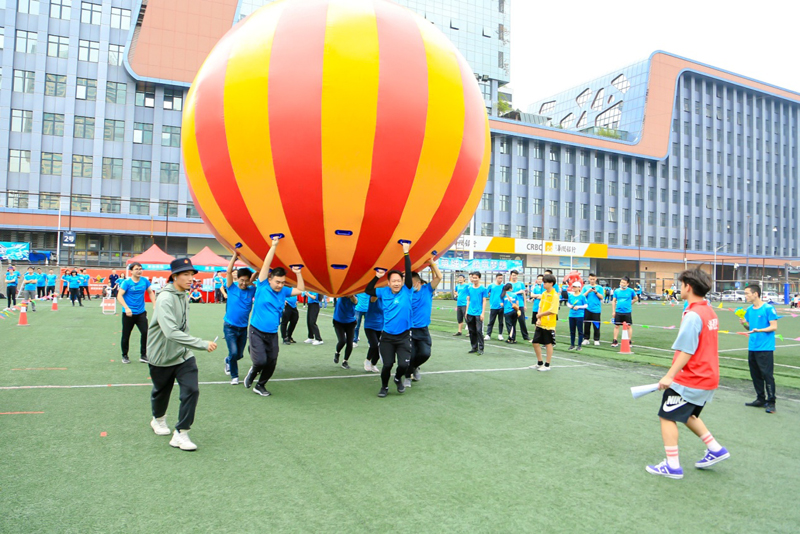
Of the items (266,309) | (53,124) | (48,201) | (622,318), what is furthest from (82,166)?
(622,318)

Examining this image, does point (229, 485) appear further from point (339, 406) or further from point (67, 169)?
point (67, 169)

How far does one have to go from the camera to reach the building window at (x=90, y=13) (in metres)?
39.9

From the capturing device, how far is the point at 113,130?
133 ft

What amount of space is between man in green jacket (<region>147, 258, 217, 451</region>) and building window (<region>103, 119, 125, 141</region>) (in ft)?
138

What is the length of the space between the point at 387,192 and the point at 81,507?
316cm

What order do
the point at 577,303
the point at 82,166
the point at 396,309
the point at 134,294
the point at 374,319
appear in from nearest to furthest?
the point at 396,309 → the point at 374,319 → the point at 134,294 → the point at 577,303 → the point at 82,166

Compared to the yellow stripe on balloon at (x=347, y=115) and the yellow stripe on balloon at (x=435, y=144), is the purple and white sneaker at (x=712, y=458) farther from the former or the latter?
the yellow stripe on balloon at (x=347, y=115)

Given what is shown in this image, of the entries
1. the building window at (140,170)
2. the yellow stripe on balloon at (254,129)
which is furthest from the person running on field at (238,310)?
the building window at (140,170)

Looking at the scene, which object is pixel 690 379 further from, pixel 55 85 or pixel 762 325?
pixel 55 85

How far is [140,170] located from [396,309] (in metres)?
41.1

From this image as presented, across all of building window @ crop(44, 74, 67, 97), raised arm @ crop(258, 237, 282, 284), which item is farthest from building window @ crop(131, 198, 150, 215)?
raised arm @ crop(258, 237, 282, 284)

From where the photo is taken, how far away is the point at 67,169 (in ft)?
129

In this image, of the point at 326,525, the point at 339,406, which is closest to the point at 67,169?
the point at 339,406

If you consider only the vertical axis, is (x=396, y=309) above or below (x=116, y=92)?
below
